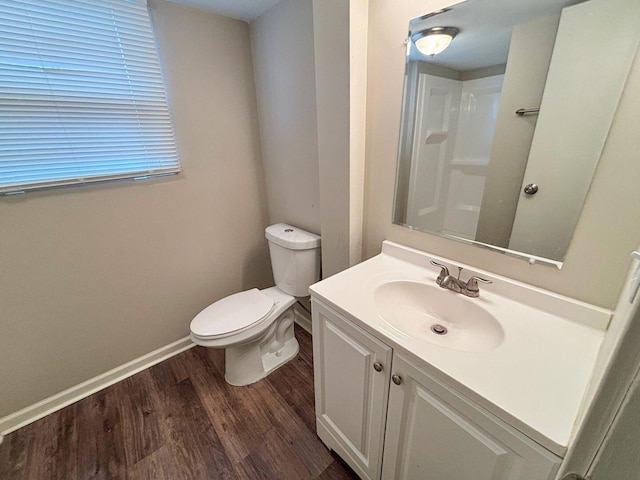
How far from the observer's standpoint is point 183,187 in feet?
5.39

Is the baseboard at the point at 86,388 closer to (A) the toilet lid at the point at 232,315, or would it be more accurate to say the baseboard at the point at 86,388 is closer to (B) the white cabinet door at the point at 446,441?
(A) the toilet lid at the point at 232,315

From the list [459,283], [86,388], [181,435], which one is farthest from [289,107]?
[86,388]

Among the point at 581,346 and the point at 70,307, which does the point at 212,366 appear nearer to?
the point at 70,307

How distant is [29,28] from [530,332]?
2.15m

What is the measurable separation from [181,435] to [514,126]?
191cm

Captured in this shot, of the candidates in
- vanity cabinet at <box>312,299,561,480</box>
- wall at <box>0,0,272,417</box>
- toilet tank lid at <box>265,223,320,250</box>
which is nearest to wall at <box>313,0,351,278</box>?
toilet tank lid at <box>265,223,320,250</box>

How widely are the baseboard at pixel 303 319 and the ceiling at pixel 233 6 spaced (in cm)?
186

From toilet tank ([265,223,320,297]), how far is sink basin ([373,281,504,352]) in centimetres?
63

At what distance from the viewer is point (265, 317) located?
4.99ft

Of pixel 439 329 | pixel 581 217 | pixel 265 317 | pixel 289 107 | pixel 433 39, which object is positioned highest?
pixel 433 39

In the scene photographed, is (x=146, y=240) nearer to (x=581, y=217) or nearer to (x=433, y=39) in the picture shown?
(x=433, y=39)

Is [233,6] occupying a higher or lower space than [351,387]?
higher

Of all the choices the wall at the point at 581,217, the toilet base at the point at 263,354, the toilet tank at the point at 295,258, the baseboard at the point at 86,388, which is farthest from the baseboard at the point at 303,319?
the wall at the point at 581,217

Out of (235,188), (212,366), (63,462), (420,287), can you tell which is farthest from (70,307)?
(420,287)
